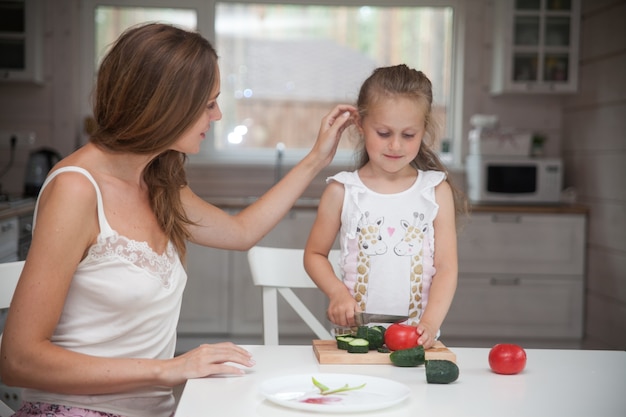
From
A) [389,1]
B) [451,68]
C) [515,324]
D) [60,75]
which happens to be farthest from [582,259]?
[60,75]

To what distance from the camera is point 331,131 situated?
1799mm

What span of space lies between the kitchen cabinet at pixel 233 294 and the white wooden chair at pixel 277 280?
2.11 meters

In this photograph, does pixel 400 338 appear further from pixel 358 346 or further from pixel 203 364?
pixel 203 364

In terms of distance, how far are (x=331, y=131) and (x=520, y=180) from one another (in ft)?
9.33

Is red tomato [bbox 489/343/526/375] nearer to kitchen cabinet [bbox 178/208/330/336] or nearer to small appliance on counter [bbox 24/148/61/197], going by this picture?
kitchen cabinet [bbox 178/208/330/336]

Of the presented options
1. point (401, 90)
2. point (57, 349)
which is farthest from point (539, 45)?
point (57, 349)

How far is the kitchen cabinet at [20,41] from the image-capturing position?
14.2 feet

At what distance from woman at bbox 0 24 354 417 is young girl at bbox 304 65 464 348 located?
45 cm

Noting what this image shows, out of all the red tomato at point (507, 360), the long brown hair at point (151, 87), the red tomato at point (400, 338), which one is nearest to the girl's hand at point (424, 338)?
the red tomato at point (400, 338)

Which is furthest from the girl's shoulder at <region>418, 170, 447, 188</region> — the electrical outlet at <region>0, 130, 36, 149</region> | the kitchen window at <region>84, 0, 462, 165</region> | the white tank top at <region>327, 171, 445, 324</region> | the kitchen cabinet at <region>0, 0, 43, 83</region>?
the electrical outlet at <region>0, 130, 36, 149</region>

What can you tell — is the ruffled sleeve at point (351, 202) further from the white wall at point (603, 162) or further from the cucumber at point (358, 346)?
the white wall at point (603, 162)

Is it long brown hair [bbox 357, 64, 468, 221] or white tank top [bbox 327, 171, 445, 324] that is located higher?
long brown hair [bbox 357, 64, 468, 221]

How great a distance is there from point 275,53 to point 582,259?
7.29 ft

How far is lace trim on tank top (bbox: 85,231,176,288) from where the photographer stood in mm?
1366
